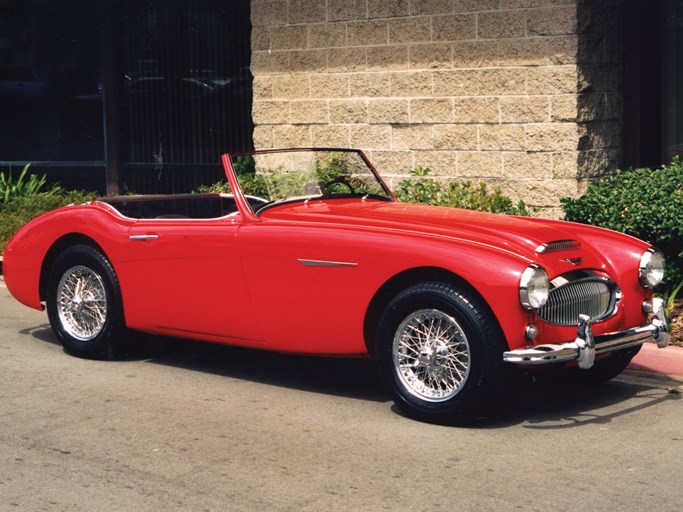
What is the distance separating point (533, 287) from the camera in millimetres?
6410

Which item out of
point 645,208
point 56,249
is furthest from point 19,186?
point 645,208

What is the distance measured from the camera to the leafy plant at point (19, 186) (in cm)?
1519

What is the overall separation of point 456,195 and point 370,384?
13.2 feet

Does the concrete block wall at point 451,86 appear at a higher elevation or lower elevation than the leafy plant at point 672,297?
higher

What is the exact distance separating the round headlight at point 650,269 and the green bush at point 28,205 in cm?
848

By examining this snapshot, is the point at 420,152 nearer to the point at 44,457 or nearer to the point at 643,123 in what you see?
the point at 643,123

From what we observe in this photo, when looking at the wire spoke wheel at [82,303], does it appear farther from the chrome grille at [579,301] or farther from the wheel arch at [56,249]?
the chrome grille at [579,301]

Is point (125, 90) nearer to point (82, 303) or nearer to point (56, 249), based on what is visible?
point (56, 249)

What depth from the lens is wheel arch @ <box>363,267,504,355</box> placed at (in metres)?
6.61

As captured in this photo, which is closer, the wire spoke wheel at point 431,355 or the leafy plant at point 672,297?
the wire spoke wheel at point 431,355

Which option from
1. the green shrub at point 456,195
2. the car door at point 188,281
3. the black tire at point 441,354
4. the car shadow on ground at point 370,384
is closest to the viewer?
the black tire at point 441,354

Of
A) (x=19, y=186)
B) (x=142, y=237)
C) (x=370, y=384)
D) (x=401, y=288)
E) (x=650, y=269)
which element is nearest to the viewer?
(x=401, y=288)

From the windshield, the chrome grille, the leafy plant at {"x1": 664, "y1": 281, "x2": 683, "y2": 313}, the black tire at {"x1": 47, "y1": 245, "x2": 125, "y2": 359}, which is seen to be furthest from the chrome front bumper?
the black tire at {"x1": 47, "y1": 245, "x2": 125, "y2": 359}

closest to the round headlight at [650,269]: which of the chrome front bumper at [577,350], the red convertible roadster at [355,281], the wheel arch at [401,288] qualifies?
the red convertible roadster at [355,281]
